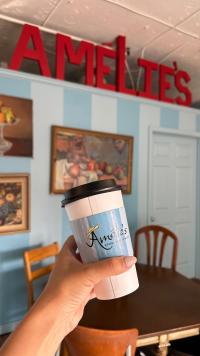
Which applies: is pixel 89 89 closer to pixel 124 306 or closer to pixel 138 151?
pixel 138 151

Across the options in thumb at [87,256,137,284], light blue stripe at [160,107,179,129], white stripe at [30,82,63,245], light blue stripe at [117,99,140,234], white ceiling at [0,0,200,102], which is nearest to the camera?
thumb at [87,256,137,284]

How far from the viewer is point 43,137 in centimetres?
248

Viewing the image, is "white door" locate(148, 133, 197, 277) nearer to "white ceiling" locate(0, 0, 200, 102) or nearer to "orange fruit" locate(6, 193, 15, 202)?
"white ceiling" locate(0, 0, 200, 102)

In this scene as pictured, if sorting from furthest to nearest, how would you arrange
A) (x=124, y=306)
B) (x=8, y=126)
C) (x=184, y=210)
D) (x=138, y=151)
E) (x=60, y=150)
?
(x=184, y=210)
(x=138, y=151)
(x=60, y=150)
(x=8, y=126)
(x=124, y=306)

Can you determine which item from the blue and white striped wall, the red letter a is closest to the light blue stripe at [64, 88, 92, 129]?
the blue and white striped wall

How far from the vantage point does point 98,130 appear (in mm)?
2756

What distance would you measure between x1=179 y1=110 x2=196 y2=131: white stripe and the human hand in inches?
118

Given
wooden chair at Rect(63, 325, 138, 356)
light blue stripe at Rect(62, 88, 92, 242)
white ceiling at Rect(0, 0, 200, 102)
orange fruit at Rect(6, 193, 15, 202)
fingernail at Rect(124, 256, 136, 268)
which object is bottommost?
wooden chair at Rect(63, 325, 138, 356)

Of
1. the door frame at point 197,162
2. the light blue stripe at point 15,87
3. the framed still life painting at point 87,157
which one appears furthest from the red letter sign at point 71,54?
the door frame at point 197,162

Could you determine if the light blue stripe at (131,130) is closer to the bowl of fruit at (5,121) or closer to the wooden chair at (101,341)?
the bowl of fruit at (5,121)

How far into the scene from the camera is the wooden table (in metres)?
1.29

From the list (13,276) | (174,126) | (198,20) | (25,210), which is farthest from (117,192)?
(174,126)

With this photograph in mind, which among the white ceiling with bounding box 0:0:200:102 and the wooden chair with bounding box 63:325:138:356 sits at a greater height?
the white ceiling with bounding box 0:0:200:102

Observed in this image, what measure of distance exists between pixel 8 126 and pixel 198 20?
1.96m
